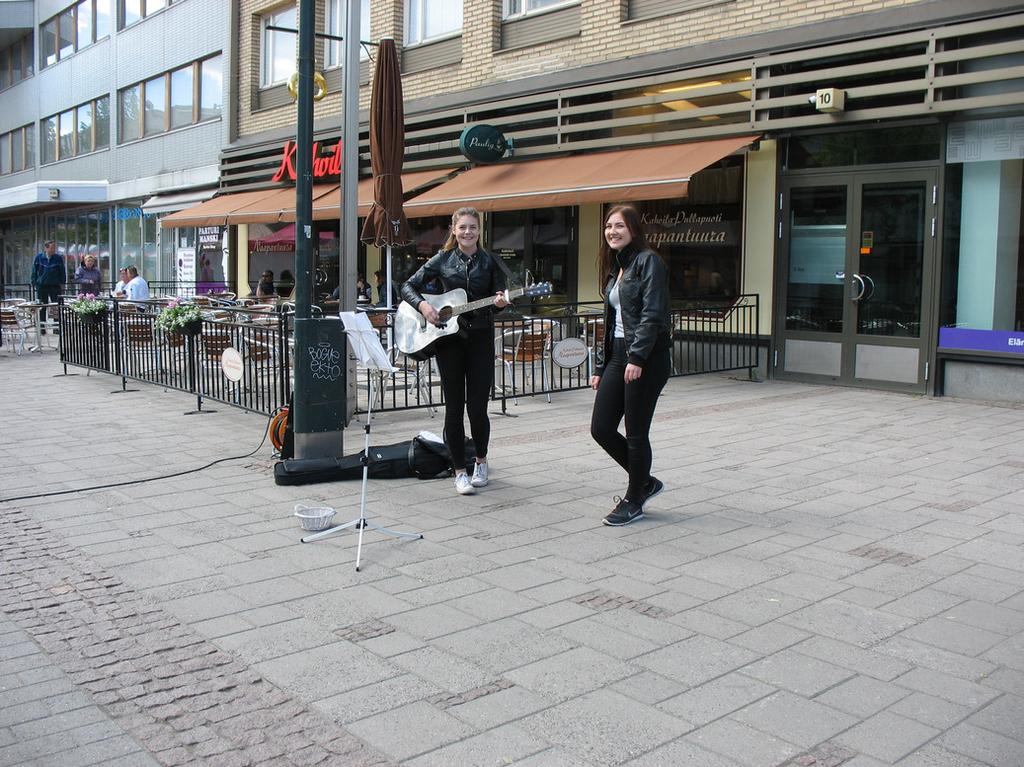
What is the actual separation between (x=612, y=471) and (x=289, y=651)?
3897mm

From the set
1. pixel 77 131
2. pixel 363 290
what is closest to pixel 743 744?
pixel 363 290

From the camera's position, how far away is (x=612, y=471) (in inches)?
302

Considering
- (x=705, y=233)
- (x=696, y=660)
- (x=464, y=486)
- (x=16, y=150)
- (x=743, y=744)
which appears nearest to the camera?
(x=743, y=744)

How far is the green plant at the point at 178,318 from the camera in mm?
10781

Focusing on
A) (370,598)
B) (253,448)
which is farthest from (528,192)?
(370,598)

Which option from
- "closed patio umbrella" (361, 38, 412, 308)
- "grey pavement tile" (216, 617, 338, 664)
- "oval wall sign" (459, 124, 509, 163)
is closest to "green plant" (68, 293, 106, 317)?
"closed patio umbrella" (361, 38, 412, 308)

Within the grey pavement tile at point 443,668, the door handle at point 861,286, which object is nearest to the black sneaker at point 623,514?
the grey pavement tile at point 443,668

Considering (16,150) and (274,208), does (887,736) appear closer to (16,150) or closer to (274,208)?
(274,208)

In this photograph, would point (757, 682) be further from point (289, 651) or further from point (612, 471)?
point (612, 471)

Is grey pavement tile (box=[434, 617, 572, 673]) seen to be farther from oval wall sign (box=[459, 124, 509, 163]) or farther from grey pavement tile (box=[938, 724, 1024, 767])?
oval wall sign (box=[459, 124, 509, 163])

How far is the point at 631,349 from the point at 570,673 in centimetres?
233

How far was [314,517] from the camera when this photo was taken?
5.86m

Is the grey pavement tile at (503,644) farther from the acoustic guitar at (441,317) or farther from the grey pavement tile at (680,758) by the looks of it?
the acoustic guitar at (441,317)

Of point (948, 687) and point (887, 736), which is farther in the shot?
point (948, 687)
